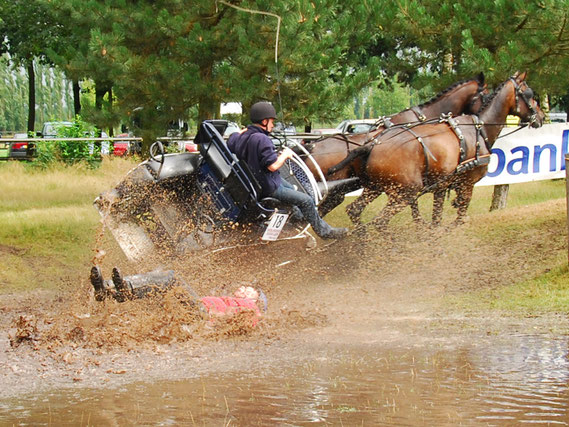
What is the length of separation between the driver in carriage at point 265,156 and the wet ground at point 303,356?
79 cm

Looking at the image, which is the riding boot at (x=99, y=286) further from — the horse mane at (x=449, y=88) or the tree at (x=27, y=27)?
the tree at (x=27, y=27)

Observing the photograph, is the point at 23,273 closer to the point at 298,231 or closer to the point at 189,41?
the point at 298,231

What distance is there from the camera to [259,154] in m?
9.11

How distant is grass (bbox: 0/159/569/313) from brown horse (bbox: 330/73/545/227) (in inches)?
35.3

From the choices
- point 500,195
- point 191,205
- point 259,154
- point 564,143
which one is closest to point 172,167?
point 191,205

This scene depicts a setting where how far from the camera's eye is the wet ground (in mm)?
5434

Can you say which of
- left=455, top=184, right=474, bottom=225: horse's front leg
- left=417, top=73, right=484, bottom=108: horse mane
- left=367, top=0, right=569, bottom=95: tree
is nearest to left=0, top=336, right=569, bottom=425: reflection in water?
left=455, top=184, right=474, bottom=225: horse's front leg

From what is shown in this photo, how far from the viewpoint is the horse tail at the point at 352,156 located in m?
10.7

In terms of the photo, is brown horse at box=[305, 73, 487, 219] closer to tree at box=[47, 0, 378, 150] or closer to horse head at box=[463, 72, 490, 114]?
horse head at box=[463, 72, 490, 114]

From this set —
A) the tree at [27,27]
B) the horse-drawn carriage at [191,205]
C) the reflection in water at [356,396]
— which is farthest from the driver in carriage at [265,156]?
the tree at [27,27]

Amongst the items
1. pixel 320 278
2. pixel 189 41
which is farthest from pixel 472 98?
pixel 189 41

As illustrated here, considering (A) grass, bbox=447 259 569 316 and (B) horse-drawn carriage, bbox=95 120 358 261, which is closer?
(A) grass, bbox=447 259 569 316

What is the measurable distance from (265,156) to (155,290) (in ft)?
6.43

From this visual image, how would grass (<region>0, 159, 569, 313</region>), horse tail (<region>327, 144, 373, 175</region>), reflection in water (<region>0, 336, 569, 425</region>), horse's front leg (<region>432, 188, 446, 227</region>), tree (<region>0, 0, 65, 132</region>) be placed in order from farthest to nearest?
tree (<region>0, 0, 65, 132</region>) < horse's front leg (<region>432, 188, 446, 227</region>) < horse tail (<region>327, 144, 373, 175</region>) < grass (<region>0, 159, 569, 313</region>) < reflection in water (<region>0, 336, 569, 425</region>)
